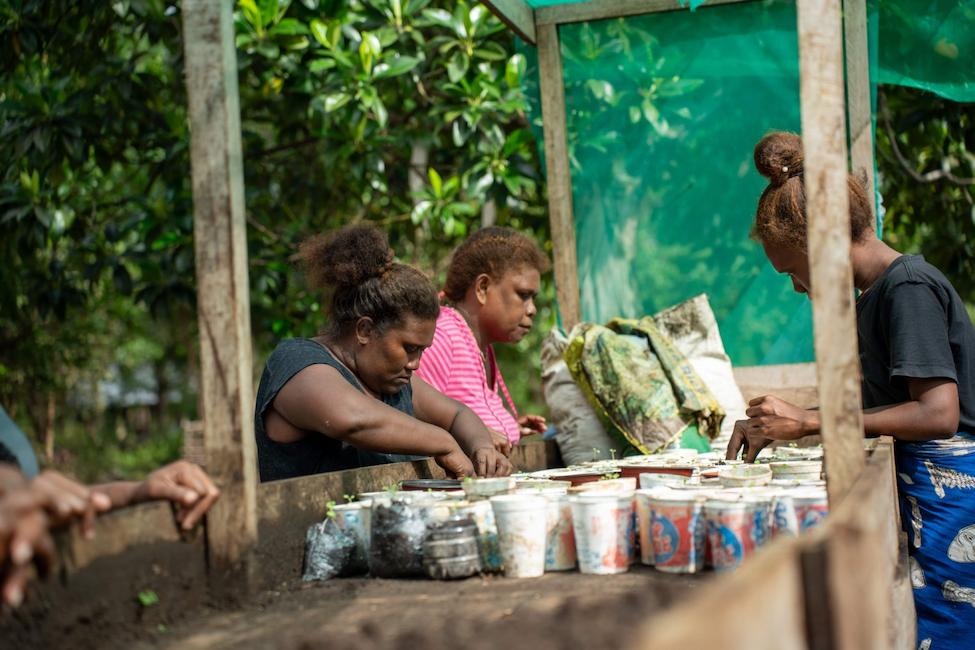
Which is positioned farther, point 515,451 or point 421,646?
point 515,451

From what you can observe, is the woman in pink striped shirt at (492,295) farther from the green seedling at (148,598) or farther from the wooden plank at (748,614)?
the wooden plank at (748,614)

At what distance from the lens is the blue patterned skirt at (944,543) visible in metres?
3.09

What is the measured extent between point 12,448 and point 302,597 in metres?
0.68

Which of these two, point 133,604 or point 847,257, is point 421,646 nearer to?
point 133,604

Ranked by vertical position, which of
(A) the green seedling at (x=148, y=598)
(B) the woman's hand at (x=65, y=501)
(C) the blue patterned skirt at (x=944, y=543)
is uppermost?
(B) the woman's hand at (x=65, y=501)

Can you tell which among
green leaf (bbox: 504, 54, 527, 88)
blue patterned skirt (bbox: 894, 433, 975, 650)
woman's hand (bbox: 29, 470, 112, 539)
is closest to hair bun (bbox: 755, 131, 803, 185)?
blue patterned skirt (bbox: 894, 433, 975, 650)

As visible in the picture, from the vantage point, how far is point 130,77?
225 inches

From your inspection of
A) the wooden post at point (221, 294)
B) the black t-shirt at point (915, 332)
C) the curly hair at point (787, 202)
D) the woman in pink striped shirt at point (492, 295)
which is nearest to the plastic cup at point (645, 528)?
the wooden post at point (221, 294)

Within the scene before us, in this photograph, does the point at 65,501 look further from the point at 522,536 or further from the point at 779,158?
the point at 779,158

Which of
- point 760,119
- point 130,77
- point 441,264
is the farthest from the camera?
point 441,264

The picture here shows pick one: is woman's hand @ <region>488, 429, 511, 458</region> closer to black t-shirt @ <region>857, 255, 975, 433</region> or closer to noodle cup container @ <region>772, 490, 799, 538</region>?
black t-shirt @ <region>857, 255, 975, 433</region>

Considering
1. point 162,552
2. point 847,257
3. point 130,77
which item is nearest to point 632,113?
point 130,77

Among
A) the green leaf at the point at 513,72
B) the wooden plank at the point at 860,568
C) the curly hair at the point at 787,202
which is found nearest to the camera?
the wooden plank at the point at 860,568

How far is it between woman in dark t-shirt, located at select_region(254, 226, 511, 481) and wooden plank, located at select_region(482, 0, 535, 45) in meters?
1.48
